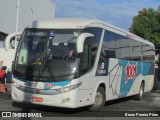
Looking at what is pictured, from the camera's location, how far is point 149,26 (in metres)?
33.9

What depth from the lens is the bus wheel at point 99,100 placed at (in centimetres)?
1400

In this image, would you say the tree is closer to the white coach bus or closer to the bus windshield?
the white coach bus

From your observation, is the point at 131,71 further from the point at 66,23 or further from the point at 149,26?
the point at 149,26

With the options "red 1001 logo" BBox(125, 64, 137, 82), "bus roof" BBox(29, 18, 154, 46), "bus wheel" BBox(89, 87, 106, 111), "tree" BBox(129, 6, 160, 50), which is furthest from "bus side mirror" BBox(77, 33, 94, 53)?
"tree" BBox(129, 6, 160, 50)

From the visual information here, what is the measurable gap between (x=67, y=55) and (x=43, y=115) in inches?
76.4

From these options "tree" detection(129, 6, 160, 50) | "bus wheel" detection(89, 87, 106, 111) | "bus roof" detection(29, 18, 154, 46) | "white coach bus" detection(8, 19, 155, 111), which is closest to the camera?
"white coach bus" detection(8, 19, 155, 111)

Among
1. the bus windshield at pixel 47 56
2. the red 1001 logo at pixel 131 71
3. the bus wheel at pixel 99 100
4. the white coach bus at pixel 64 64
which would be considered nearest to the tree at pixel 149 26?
the red 1001 logo at pixel 131 71

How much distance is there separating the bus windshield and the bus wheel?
75.2 inches

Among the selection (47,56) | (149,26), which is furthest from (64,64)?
(149,26)

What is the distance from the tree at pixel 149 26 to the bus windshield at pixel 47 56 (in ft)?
68.1

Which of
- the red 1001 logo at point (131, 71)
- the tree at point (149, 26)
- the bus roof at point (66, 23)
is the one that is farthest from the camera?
the tree at point (149, 26)

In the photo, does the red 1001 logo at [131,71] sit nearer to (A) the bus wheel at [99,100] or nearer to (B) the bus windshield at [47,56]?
(A) the bus wheel at [99,100]

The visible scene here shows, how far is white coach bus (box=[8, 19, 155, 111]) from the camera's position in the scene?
12508 millimetres

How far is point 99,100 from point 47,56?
103 inches
